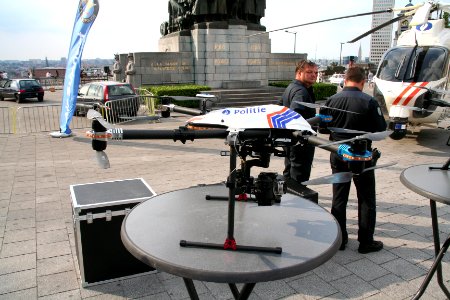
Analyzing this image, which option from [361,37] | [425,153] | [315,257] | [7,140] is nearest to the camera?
[315,257]

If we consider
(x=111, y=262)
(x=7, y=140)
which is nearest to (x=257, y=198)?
(x=111, y=262)

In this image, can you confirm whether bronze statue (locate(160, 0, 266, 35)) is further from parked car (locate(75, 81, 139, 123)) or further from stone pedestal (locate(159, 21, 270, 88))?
parked car (locate(75, 81, 139, 123))

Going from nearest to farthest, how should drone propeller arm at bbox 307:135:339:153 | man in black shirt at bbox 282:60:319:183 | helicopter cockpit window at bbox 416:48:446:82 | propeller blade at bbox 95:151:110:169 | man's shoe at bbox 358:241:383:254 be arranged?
drone propeller arm at bbox 307:135:339:153 < propeller blade at bbox 95:151:110:169 < man's shoe at bbox 358:241:383:254 < man in black shirt at bbox 282:60:319:183 < helicopter cockpit window at bbox 416:48:446:82

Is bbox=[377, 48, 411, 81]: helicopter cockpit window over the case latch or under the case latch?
over

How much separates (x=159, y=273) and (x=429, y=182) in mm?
2809

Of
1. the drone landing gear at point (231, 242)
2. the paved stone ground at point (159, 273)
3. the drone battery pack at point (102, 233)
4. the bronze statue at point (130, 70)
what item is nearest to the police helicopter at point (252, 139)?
the drone landing gear at point (231, 242)

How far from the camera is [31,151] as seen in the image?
400 inches

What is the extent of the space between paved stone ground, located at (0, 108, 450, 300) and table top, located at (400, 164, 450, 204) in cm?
120

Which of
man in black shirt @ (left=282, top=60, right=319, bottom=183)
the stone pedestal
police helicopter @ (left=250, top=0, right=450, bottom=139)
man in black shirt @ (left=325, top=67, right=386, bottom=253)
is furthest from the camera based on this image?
the stone pedestal

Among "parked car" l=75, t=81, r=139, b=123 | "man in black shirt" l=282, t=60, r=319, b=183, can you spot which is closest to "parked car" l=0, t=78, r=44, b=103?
"parked car" l=75, t=81, r=139, b=123

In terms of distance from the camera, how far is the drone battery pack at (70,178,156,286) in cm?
350

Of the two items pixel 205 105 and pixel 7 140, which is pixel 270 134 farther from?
pixel 7 140

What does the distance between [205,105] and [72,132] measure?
11.5 metres

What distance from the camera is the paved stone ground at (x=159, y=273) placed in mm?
3623
